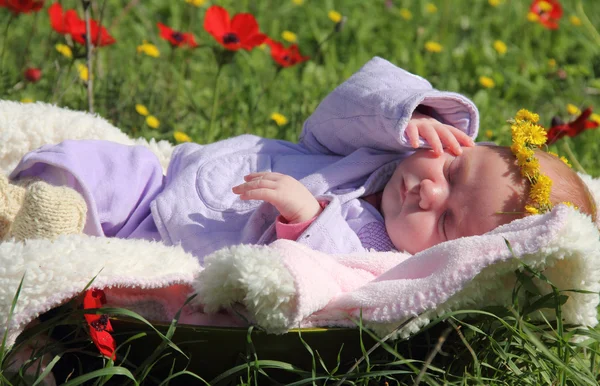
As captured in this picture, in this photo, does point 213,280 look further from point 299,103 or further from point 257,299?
point 299,103

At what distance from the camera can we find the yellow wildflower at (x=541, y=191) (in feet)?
7.06

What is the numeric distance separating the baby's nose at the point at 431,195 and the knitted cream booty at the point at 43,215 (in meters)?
0.94

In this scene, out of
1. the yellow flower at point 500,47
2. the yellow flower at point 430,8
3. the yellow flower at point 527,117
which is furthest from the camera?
the yellow flower at point 430,8

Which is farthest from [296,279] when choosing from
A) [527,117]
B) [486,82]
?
[486,82]

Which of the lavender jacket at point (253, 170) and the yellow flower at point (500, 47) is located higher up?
the lavender jacket at point (253, 170)

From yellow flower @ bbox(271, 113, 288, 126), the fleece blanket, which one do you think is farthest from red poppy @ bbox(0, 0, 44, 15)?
the fleece blanket

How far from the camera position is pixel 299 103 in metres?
3.71

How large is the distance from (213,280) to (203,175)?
77cm

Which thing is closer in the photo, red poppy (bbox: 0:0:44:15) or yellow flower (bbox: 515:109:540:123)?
yellow flower (bbox: 515:109:540:123)

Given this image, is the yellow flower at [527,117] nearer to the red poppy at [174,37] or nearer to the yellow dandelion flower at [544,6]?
the red poppy at [174,37]

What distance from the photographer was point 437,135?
2428 millimetres

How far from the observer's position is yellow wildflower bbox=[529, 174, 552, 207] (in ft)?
7.06

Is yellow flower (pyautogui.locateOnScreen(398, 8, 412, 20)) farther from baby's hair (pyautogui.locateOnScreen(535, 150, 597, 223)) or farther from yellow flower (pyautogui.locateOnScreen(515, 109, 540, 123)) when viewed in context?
baby's hair (pyautogui.locateOnScreen(535, 150, 597, 223))

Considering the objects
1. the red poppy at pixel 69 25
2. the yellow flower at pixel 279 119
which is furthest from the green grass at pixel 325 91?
the red poppy at pixel 69 25
